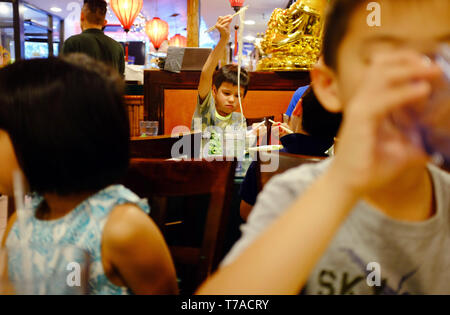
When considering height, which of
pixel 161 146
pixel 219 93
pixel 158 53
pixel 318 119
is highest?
pixel 158 53

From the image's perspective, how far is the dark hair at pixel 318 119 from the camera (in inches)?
49.1

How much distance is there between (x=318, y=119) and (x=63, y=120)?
90 cm

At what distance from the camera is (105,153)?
73cm

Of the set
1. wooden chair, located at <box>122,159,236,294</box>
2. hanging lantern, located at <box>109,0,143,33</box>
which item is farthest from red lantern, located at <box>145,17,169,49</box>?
wooden chair, located at <box>122,159,236,294</box>

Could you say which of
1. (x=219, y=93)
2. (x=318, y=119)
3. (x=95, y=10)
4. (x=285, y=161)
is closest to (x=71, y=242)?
(x=285, y=161)

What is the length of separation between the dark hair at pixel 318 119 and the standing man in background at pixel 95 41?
2336 mm

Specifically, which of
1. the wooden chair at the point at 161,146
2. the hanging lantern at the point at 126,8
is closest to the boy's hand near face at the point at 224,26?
the wooden chair at the point at 161,146

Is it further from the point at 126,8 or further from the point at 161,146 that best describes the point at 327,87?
the point at 126,8

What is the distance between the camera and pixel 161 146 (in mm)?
1346

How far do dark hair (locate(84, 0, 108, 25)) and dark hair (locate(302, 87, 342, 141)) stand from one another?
9.04 feet

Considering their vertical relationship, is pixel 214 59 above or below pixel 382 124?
above

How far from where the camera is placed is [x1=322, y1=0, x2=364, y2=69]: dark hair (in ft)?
1.67

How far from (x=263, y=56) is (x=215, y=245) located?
2641 mm

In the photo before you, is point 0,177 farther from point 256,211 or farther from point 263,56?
point 263,56
